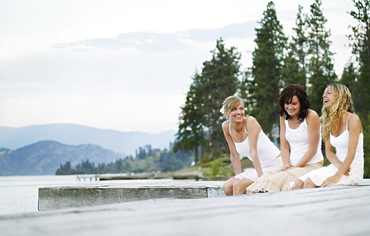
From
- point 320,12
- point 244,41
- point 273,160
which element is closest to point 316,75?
point 320,12

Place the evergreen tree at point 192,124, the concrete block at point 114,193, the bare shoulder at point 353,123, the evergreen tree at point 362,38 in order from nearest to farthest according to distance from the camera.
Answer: the bare shoulder at point 353,123, the concrete block at point 114,193, the evergreen tree at point 362,38, the evergreen tree at point 192,124

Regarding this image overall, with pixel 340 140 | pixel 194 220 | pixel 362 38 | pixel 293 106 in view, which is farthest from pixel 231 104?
pixel 362 38

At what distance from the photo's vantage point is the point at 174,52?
72.4 meters

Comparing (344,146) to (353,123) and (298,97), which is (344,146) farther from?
(298,97)

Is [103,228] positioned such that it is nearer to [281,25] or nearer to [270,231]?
[270,231]

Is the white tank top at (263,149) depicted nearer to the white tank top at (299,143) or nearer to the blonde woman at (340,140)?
the white tank top at (299,143)

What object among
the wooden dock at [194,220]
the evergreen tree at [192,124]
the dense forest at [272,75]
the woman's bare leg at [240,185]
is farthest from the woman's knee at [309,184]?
the evergreen tree at [192,124]

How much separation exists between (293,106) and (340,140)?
2.41 ft

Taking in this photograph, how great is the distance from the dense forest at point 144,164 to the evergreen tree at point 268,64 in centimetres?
Answer: 8144

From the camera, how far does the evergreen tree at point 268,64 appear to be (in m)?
50.6

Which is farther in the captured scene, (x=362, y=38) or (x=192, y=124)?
(x=192, y=124)

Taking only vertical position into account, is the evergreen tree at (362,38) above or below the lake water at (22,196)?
above

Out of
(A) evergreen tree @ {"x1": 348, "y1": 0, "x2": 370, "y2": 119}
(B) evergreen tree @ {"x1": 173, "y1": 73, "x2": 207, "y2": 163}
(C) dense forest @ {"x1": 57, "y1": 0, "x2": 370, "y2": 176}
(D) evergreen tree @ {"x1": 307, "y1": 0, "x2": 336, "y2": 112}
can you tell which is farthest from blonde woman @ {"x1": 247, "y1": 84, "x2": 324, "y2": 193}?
(B) evergreen tree @ {"x1": 173, "y1": 73, "x2": 207, "y2": 163}

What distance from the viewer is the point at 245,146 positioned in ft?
22.1
